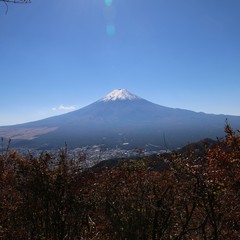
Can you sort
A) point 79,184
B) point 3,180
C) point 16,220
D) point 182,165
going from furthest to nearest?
1. point 3,180
2. point 16,220
3. point 79,184
4. point 182,165

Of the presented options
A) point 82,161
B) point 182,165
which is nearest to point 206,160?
point 182,165

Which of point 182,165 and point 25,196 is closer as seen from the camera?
point 182,165

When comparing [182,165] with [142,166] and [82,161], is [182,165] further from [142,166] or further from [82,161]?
[82,161]

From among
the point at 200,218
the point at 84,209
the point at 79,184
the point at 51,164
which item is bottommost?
the point at 200,218

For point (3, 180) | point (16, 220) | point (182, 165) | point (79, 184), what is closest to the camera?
point (182, 165)

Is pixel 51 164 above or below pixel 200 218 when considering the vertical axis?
above

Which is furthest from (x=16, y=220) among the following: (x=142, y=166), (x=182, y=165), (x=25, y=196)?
(x=182, y=165)
